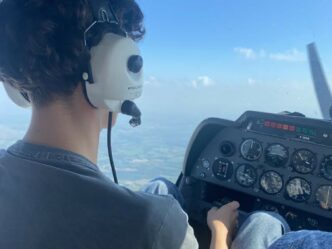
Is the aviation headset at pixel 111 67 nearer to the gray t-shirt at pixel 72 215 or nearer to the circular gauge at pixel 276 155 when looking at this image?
the gray t-shirt at pixel 72 215

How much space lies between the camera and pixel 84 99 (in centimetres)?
119

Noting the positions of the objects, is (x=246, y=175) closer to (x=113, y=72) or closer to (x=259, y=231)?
(x=259, y=231)

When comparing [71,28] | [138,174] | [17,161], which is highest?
[71,28]

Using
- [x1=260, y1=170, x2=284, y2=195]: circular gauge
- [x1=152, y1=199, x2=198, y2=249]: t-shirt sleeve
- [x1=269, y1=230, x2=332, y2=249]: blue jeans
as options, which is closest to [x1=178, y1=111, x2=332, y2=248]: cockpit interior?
[x1=260, y1=170, x2=284, y2=195]: circular gauge

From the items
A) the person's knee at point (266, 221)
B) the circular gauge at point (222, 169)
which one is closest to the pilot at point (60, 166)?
the person's knee at point (266, 221)

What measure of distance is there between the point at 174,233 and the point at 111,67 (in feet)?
1.57

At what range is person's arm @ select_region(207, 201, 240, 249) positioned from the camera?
156 cm

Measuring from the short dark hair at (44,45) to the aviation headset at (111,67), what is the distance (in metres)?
0.03

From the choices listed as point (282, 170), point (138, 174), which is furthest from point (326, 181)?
point (138, 174)

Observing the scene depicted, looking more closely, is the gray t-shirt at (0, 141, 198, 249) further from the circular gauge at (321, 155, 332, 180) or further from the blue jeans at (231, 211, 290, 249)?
the circular gauge at (321, 155, 332, 180)

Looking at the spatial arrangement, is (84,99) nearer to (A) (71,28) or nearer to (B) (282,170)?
(A) (71,28)

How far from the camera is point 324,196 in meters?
2.17

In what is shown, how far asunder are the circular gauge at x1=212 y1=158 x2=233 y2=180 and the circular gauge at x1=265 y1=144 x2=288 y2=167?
0.22 metres

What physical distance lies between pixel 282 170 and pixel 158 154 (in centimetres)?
93
